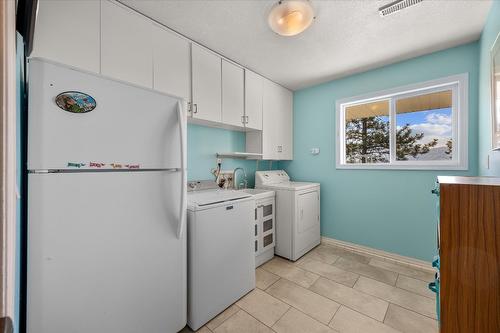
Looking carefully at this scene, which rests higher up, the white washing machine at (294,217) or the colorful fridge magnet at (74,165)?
the colorful fridge magnet at (74,165)

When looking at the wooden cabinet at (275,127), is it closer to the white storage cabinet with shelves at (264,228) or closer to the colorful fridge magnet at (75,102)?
the white storage cabinet with shelves at (264,228)

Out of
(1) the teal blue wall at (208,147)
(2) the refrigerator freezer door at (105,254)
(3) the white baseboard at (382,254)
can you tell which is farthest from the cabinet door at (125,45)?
(3) the white baseboard at (382,254)

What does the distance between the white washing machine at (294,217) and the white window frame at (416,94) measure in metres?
0.74

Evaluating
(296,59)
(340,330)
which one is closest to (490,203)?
(340,330)

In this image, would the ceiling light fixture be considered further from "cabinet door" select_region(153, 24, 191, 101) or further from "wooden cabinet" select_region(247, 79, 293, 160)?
"wooden cabinet" select_region(247, 79, 293, 160)

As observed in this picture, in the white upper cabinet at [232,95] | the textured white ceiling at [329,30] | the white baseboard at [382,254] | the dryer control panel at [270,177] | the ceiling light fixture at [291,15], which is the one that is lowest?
the white baseboard at [382,254]

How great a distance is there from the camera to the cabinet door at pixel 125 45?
5.10ft

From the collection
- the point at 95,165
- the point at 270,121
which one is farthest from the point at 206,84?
the point at 95,165

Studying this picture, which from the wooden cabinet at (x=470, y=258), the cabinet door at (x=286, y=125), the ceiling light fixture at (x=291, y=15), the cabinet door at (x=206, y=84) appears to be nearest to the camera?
the wooden cabinet at (x=470, y=258)

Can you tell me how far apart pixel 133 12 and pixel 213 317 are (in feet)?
8.42

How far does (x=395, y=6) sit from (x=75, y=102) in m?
2.32

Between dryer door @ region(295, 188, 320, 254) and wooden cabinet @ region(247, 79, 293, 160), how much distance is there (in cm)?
77

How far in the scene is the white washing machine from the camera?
8.54 ft

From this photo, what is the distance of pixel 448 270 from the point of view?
0.86m
